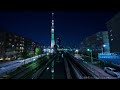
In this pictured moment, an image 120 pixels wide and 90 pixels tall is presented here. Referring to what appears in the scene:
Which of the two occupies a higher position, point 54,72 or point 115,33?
point 115,33

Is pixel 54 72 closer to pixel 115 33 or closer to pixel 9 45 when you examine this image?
pixel 9 45

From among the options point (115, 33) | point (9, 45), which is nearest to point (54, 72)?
point (9, 45)

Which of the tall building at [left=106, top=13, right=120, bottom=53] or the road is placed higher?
the tall building at [left=106, top=13, right=120, bottom=53]

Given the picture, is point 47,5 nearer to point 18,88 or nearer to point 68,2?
point 68,2

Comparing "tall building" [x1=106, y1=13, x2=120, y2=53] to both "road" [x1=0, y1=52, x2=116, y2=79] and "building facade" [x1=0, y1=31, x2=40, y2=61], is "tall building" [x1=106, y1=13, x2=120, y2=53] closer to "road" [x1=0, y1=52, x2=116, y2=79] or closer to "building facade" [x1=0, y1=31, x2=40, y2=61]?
"road" [x1=0, y1=52, x2=116, y2=79]

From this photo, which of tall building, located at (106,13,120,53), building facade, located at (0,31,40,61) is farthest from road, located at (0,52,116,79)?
tall building, located at (106,13,120,53)

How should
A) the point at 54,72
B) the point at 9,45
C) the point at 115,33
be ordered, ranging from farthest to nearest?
the point at 115,33
the point at 9,45
the point at 54,72

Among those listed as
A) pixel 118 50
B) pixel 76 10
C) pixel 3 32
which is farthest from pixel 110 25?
pixel 76 10

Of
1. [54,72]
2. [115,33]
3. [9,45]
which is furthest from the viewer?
[115,33]

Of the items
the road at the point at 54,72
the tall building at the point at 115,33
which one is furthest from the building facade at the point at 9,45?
A: the tall building at the point at 115,33

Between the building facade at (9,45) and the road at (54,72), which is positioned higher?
the building facade at (9,45)

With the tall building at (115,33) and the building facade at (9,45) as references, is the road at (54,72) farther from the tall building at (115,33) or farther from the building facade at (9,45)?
the tall building at (115,33)

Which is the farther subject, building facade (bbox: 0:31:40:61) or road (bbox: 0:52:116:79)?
building facade (bbox: 0:31:40:61)

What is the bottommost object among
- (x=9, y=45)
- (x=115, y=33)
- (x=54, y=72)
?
(x=54, y=72)
